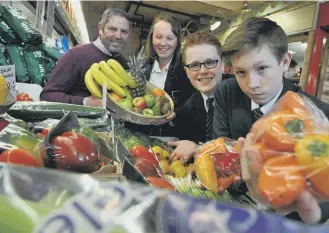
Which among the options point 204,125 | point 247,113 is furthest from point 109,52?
point 247,113

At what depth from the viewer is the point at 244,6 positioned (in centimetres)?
686

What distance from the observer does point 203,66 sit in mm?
1567

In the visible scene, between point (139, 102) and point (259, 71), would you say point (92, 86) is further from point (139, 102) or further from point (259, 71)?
point (259, 71)

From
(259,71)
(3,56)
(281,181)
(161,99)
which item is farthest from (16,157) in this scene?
(3,56)

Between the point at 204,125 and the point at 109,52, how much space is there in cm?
98

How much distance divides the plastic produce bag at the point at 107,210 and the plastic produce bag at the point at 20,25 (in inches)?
99.4

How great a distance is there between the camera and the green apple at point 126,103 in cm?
175

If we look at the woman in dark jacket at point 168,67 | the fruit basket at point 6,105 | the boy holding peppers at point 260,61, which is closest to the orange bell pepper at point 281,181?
the boy holding peppers at point 260,61

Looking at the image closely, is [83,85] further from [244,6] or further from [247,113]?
[244,6]

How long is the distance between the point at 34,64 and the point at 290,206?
2.71 metres

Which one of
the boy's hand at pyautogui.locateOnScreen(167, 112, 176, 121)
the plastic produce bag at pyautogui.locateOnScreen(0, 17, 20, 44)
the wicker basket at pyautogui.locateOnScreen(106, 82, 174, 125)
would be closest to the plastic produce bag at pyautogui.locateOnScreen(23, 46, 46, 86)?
the plastic produce bag at pyautogui.locateOnScreen(0, 17, 20, 44)

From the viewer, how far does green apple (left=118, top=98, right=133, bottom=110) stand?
1.75m

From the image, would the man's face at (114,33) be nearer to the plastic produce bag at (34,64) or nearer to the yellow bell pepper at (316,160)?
the plastic produce bag at (34,64)

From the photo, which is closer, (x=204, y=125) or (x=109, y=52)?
(x=204, y=125)
